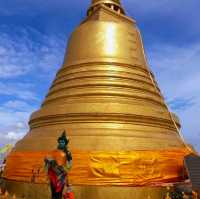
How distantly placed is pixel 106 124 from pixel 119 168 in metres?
1.91

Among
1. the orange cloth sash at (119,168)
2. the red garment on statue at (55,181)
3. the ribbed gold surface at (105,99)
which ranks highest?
the ribbed gold surface at (105,99)

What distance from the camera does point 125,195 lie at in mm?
9820

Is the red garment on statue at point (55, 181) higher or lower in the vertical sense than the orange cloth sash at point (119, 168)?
lower

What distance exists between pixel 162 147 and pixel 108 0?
828 cm

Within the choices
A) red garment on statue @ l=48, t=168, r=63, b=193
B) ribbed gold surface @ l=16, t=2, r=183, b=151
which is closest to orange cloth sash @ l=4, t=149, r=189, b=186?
ribbed gold surface @ l=16, t=2, r=183, b=151

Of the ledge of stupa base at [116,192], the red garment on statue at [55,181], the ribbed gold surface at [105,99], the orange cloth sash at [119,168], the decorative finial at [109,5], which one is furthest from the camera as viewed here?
the decorative finial at [109,5]

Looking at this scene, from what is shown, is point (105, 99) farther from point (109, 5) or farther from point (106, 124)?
point (109, 5)

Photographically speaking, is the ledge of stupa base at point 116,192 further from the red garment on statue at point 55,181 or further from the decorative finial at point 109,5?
the decorative finial at point 109,5

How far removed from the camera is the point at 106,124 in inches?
460

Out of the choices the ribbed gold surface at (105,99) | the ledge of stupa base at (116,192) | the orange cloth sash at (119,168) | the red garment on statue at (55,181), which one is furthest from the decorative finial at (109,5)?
the red garment on statue at (55,181)

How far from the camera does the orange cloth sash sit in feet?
33.5

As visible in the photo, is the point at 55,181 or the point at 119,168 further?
the point at 119,168

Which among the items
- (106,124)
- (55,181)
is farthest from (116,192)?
(55,181)

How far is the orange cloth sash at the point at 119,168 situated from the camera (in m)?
10.2
